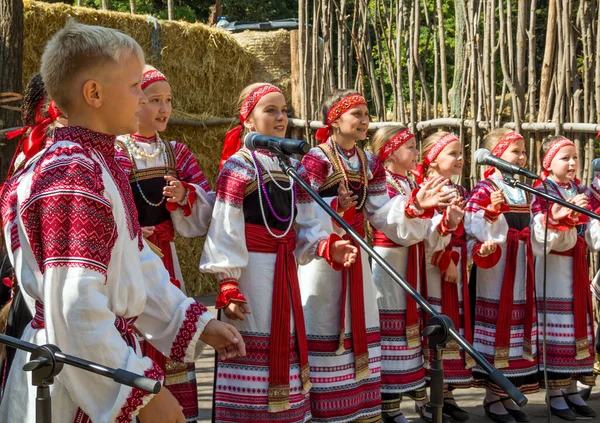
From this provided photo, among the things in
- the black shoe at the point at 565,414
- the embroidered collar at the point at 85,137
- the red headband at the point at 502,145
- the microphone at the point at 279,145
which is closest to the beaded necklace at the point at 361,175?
the red headband at the point at 502,145

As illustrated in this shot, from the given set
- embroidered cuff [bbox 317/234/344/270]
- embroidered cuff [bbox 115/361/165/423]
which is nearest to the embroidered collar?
embroidered cuff [bbox 115/361/165/423]

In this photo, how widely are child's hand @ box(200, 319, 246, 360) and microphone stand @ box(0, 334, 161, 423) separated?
1.65 ft

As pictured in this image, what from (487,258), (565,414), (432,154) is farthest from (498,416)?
(432,154)

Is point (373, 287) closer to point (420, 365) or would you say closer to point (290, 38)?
point (420, 365)

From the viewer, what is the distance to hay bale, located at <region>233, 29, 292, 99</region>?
8.70 m

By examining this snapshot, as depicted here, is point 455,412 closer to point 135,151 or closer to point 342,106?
point 342,106

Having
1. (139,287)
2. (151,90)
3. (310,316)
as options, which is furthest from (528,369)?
(139,287)

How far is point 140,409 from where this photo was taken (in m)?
1.94

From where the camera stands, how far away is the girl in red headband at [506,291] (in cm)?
475

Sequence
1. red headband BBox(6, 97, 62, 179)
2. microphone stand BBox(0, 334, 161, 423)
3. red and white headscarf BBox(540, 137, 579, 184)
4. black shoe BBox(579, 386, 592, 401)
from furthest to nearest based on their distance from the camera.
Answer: black shoe BBox(579, 386, 592, 401), red and white headscarf BBox(540, 137, 579, 184), red headband BBox(6, 97, 62, 179), microphone stand BBox(0, 334, 161, 423)

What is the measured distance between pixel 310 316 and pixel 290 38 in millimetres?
5138

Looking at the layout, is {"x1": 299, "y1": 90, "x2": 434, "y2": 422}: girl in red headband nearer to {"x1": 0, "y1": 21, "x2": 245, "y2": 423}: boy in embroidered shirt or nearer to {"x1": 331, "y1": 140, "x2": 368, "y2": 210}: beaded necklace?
{"x1": 331, "y1": 140, "x2": 368, "y2": 210}: beaded necklace

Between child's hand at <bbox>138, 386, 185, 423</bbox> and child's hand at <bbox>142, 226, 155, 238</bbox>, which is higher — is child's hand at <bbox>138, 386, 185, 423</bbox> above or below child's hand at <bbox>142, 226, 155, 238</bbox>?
below

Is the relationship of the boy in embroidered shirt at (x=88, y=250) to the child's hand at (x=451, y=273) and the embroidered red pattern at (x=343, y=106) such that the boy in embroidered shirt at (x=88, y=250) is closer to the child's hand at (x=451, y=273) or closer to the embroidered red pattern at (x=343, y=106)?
the embroidered red pattern at (x=343, y=106)
